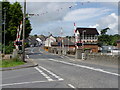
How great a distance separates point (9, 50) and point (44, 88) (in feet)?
116

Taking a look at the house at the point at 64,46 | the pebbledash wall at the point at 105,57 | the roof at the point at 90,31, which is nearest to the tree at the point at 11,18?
the house at the point at 64,46

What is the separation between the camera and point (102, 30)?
4838 inches

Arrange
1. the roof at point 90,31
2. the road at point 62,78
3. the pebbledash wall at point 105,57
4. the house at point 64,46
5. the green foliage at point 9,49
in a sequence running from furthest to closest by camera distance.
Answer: the roof at point 90,31 < the house at point 64,46 < the green foliage at point 9,49 < the pebbledash wall at point 105,57 < the road at point 62,78

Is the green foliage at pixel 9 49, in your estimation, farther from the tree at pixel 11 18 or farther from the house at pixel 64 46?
the house at pixel 64 46

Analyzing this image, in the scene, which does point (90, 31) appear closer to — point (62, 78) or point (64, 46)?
point (64, 46)

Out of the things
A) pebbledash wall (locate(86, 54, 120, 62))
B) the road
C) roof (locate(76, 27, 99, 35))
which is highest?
roof (locate(76, 27, 99, 35))

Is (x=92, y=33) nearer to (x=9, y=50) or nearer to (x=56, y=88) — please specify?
(x=9, y=50)

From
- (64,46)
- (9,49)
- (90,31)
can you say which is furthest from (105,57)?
(90,31)

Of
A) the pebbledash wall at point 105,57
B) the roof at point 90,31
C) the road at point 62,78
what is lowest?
the road at point 62,78

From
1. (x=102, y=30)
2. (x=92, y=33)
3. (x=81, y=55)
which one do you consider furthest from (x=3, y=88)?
(x=102, y=30)

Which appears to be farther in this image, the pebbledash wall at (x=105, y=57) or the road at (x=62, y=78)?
the pebbledash wall at (x=105, y=57)

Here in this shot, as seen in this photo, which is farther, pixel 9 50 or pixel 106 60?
pixel 9 50

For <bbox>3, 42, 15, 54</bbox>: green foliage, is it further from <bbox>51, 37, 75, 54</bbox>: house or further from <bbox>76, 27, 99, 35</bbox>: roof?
<bbox>76, 27, 99, 35</bbox>: roof

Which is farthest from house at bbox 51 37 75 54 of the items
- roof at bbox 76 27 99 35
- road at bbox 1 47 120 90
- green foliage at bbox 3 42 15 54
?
road at bbox 1 47 120 90
